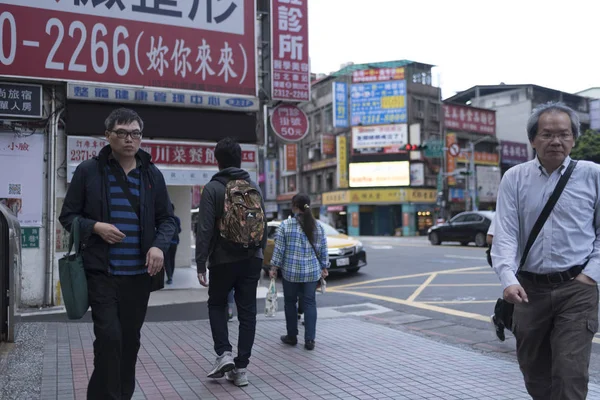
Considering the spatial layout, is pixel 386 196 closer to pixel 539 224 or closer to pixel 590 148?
pixel 590 148

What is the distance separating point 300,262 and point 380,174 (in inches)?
1544

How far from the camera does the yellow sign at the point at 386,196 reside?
141 ft

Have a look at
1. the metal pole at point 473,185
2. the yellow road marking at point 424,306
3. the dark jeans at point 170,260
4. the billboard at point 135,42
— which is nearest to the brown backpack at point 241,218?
the dark jeans at point 170,260

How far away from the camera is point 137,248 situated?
135 inches

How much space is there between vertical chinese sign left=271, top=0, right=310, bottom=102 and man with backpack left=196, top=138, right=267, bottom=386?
20.0ft

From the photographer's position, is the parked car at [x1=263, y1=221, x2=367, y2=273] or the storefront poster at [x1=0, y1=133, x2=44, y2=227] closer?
the storefront poster at [x1=0, y1=133, x2=44, y2=227]

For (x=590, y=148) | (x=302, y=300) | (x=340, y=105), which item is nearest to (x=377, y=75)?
(x=340, y=105)

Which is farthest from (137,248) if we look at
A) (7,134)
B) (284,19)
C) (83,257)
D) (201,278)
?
(284,19)

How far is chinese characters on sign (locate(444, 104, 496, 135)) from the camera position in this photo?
44688 mm

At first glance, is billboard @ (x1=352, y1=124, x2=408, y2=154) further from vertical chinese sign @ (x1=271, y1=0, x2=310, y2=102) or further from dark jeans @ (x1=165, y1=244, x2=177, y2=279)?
dark jeans @ (x1=165, y1=244, x2=177, y2=279)

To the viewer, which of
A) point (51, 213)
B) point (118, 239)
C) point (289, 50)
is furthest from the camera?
point (289, 50)

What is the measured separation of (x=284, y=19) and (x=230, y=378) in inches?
305

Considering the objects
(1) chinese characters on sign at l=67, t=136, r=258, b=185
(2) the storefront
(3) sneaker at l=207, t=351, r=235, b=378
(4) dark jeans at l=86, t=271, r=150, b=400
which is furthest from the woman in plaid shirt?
(2) the storefront

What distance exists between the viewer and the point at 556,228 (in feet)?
9.82
